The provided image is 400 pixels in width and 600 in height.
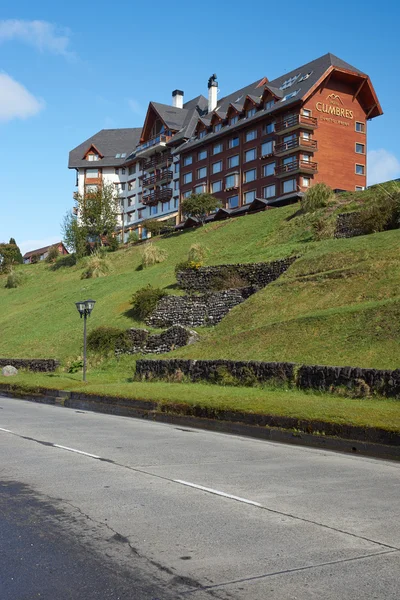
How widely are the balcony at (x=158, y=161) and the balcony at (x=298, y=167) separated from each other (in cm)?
2419

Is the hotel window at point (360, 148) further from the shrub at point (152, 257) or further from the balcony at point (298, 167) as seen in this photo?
the shrub at point (152, 257)

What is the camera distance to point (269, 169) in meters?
63.7

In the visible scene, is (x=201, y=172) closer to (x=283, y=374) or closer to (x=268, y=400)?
(x=283, y=374)

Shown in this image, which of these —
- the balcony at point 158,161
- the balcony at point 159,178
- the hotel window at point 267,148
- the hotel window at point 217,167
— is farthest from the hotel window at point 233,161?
the balcony at point 158,161

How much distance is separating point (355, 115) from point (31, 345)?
41.5m

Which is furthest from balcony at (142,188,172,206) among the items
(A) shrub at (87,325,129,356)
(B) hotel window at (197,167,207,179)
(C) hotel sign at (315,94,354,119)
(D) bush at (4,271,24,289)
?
(A) shrub at (87,325,129,356)

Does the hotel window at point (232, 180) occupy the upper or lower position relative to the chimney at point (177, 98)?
lower

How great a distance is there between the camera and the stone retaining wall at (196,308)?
111ft

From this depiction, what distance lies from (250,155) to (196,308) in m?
35.4

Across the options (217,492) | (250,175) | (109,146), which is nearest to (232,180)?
(250,175)

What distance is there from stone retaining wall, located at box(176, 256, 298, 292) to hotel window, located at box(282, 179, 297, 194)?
24268 mm

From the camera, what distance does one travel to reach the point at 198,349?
26.3 metres

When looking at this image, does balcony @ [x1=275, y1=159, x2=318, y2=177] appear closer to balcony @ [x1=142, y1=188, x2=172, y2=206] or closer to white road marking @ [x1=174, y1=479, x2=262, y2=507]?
balcony @ [x1=142, y1=188, x2=172, y2=206]

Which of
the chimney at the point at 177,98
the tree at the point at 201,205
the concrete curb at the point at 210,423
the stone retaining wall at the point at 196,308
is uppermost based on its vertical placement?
the chimney at the point at 177,98
